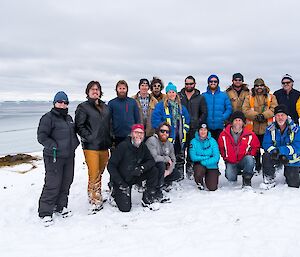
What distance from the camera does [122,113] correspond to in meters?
6.03

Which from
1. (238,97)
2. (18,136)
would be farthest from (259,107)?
(18,136)

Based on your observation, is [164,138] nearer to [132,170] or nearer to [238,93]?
[132,170]

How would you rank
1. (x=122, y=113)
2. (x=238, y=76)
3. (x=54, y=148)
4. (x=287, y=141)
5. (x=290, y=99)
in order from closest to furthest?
(x=54, y=148) → (x=122, y=113) → (x=287, y=141) → (x=238, y=76) → (x=290, y=99)

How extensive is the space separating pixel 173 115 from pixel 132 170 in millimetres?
1510

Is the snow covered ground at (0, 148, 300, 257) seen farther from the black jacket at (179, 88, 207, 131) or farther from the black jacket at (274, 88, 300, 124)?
the black jacket at (274, 88, 300, 124)

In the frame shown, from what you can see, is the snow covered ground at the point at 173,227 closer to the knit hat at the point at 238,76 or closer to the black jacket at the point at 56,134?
the black jacket at the point at 56,134

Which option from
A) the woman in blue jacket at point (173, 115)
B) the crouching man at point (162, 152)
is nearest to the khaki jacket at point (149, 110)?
the woman in blue jacket at point (173, 115)

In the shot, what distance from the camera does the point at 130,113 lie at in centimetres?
605

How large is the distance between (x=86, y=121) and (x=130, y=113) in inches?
34.7

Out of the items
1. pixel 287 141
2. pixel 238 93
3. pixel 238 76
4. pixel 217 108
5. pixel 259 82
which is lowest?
pixel 287 141

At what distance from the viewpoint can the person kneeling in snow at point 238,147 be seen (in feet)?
20.8

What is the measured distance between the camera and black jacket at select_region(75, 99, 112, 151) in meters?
5.48

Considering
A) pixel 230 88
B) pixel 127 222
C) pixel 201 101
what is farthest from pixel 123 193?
pixel 230 88

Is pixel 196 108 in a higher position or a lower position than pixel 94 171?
higher
